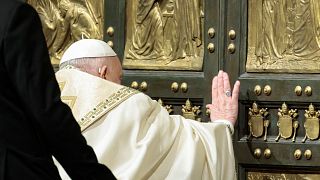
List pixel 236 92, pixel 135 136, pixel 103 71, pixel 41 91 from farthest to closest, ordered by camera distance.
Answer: pixel 236 92 < pixel 103 71 < pixel 135 136 < pixel 41 91

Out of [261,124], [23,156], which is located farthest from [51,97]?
[261,124]

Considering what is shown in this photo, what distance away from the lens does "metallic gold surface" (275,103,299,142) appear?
3691mm

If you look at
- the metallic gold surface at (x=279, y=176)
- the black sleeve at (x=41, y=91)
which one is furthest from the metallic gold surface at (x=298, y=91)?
the black sleeve at (x=41, y=91)

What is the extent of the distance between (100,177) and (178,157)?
136 cm

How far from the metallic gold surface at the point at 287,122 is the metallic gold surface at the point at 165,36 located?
1.33ft

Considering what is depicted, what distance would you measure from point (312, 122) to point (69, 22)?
1178 mm

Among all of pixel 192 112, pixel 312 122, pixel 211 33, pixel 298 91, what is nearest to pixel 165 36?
pixel 211 33

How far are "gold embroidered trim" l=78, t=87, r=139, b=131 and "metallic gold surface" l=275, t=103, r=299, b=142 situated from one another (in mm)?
723

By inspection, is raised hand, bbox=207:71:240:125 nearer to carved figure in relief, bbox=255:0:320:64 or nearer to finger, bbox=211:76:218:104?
finger, bbox=211:76:218:104

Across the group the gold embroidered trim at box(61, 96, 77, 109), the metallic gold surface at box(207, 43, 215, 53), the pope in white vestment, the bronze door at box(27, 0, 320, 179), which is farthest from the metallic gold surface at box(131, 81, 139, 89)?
the gold embroidered trim at box(61, 96, 77, 109)

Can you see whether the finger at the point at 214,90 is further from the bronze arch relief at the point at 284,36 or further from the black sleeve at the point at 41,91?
the black sleeve at the point at 41,91

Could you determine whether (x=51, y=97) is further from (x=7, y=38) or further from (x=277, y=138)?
(x=277, y=138)

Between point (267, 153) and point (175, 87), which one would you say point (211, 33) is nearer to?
point (175, 87)

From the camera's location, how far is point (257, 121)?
372cm
